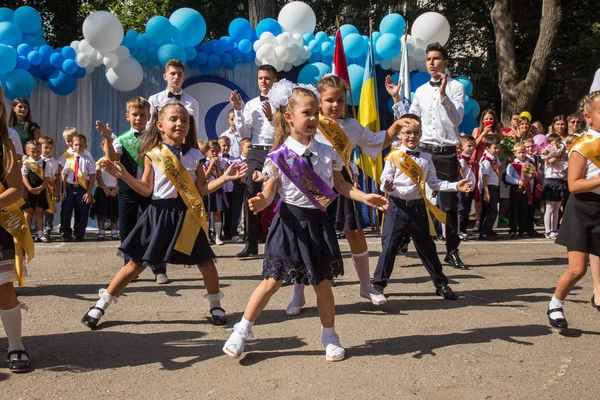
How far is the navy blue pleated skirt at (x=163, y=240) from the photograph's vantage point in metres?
4.74

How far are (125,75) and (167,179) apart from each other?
22.5 ft

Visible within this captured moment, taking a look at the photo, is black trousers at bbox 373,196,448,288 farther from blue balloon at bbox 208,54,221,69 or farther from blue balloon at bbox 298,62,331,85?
blue balloon at bbox 208,54,221,69

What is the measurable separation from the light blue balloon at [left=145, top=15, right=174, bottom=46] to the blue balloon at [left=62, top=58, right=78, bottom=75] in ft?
4.35

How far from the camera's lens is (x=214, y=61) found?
11859 mm

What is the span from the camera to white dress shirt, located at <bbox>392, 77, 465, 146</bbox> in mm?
7027

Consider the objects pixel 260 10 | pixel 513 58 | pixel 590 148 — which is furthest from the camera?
pixel 513 58

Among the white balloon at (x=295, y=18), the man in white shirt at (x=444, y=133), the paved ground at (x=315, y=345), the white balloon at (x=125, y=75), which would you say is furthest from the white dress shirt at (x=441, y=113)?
the white balloon at (x=125, y=75)

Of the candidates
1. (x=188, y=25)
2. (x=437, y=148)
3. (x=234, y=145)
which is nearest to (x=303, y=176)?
(x=437, y=148)

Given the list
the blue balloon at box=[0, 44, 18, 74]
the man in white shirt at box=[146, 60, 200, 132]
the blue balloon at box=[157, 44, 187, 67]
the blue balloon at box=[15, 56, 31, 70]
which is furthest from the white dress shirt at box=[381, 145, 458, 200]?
the blue balloon at box=[15, 56, 31, 70]

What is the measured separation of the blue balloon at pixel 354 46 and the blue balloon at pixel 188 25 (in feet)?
8.27

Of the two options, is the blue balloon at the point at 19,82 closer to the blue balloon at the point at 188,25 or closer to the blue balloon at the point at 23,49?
the blue balloon at the point at 23,49

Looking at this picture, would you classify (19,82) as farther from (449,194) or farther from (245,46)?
(449,194)

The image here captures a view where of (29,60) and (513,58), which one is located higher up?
(513,58)

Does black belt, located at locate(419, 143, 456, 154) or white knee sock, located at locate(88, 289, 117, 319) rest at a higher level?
black belt, located at locate(419, 143, 456, 154)
